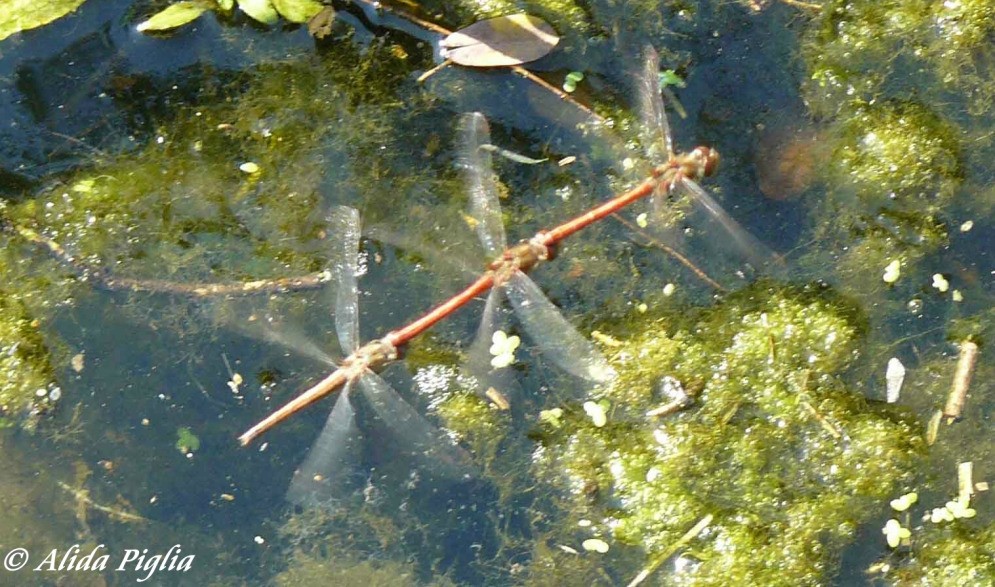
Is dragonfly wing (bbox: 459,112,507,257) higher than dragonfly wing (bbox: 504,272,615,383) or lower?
higher

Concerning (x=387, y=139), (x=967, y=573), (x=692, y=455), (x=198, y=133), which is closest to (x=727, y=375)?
(x=692, y=455)

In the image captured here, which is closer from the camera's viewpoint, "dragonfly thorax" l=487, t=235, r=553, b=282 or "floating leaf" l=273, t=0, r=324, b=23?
"dragonfly thorax" l=487, t=235, r=553, b=282

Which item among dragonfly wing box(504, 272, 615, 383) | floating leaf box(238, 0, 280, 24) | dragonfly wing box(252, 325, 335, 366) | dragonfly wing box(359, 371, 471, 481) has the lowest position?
dragonfly wing box(359, 371, 471, 481)

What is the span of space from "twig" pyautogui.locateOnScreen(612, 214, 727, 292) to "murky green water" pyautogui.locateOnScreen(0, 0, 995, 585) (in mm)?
15

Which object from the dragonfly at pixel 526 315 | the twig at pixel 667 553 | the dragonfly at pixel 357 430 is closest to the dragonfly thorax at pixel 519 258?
the dragonfly at pixel 526 315

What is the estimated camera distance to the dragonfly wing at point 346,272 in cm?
243

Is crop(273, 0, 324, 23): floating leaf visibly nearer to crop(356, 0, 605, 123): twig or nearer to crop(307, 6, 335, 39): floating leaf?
crop(307, 6, 335, 39): floating leaf

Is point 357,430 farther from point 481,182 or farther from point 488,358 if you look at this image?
point 481,182

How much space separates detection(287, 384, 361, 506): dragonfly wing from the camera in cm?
239

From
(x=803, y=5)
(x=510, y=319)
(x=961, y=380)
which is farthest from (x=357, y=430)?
(x=803, y=5)

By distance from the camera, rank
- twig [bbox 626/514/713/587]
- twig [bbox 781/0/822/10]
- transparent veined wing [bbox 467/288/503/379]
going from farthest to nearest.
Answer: twig [bbox 781/0/822/10] < transparent veined wing [bbox 467/288/503/379] < twig [bbox 626/514/713/587]

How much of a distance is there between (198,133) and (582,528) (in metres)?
1.60

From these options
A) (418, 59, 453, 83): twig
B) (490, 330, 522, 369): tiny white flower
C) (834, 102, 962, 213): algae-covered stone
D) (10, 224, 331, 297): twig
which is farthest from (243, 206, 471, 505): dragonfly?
(834, 102, 962, 213): algae-covered stone

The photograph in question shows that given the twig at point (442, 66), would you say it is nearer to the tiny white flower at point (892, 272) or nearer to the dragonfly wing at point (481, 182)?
the dragonfly wing at point (481, 182)
